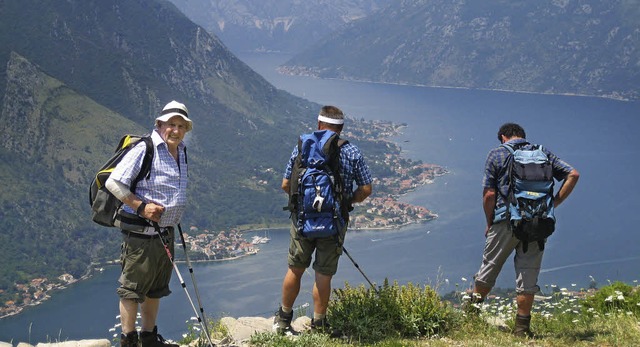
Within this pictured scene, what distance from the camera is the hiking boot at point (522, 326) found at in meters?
6.48

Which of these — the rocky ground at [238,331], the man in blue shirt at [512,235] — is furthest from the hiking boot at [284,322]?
the man in blue shirt at [512,235]

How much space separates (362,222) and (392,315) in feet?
350

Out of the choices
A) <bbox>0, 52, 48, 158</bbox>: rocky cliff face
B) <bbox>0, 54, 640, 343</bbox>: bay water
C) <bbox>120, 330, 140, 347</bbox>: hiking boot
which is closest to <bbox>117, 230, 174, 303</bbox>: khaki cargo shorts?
<bbox>120, 330, 140, 347</bbox>: hiking boot

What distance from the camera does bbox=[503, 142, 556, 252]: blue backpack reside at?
6250mm

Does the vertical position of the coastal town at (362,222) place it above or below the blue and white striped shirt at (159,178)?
below

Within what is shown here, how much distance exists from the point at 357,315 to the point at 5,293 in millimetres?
88459

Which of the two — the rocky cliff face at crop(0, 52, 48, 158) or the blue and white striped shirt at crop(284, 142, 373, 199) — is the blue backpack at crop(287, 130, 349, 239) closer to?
the blue and white striped shirt at crop(284, 142, 373, 199)

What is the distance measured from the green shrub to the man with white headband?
262 mm

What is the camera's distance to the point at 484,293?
22.8ft

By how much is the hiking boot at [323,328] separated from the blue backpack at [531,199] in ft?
6.32

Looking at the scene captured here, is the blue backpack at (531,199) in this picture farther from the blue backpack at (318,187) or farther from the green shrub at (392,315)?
the blue backpack at (318,187)

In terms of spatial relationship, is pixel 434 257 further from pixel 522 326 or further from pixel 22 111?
pixel 22 111

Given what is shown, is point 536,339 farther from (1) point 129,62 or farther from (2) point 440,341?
(1) point 129,62

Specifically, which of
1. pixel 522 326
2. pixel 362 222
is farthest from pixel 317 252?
pixel 362 222
